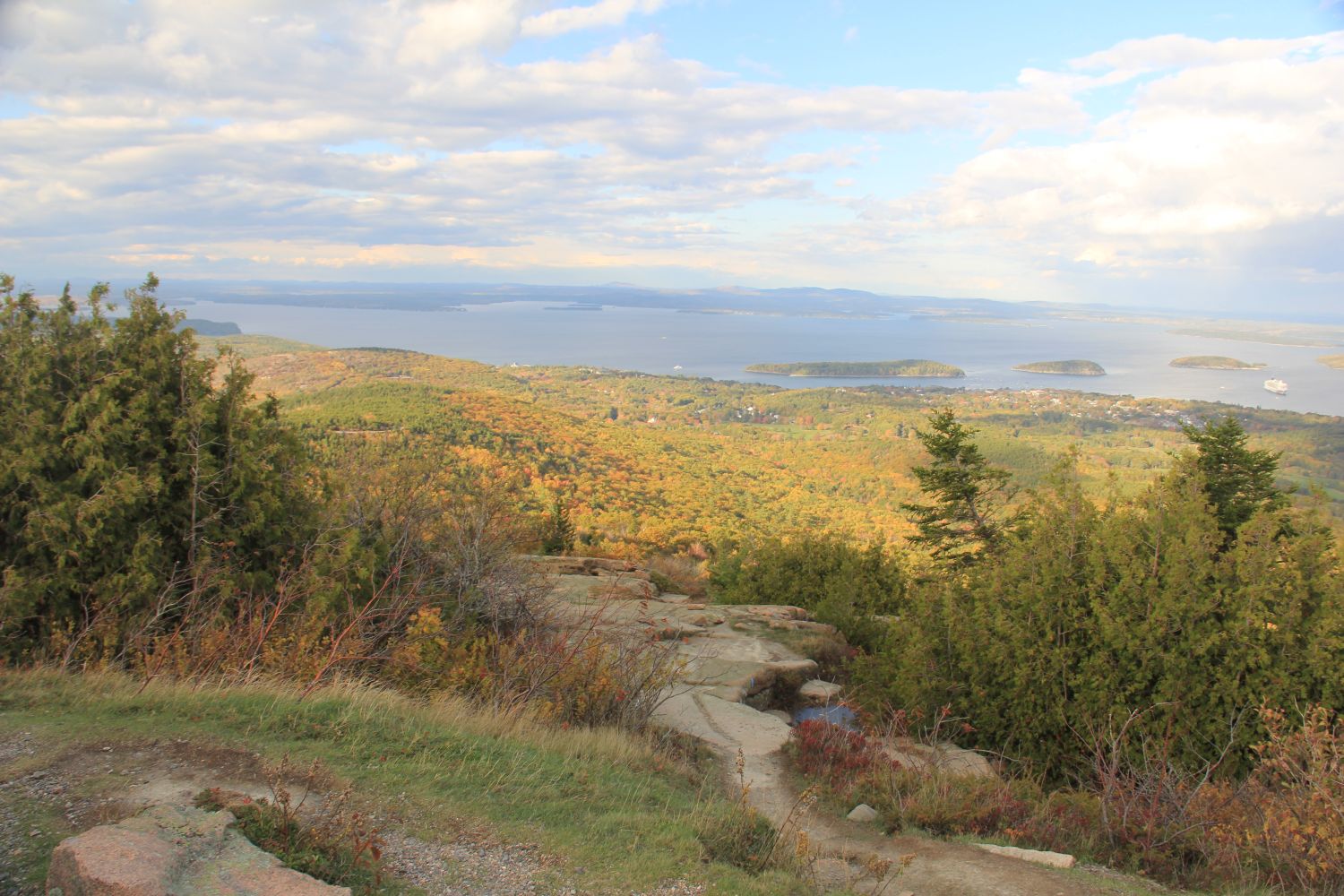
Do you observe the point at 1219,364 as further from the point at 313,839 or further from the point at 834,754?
the point at 313,839

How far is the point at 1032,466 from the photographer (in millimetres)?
44906

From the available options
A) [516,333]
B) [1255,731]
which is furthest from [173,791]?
[516,333]

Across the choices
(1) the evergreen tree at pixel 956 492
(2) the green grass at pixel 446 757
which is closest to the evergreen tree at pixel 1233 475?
(1) the evergreen tree at pixel 956 492

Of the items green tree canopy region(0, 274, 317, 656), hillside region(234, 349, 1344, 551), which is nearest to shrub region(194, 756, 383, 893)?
green tree canopy region(0, 274, 317, 656)

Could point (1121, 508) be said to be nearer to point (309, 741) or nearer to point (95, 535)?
point (309, 741)

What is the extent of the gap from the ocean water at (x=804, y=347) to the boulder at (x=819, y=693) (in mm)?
74315

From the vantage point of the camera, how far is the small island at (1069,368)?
327ft

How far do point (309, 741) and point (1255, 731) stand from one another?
25.8 feet

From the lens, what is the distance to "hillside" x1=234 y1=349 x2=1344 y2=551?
107 ft

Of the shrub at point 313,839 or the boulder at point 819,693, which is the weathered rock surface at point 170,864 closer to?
the shrub at point 313,839

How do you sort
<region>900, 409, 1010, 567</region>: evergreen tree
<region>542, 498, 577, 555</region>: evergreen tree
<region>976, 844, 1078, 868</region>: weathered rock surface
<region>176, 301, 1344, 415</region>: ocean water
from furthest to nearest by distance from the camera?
1. <region>176, 301, 1344, 415</region>: ocean water
2. <region>542, 498, 577, 555</region>: evergreen tree
3. <region>900, 409, 1010, 567</region>: evergreen tree
4. <region>976, 844, 1078, 868</region>: weathered rock surface

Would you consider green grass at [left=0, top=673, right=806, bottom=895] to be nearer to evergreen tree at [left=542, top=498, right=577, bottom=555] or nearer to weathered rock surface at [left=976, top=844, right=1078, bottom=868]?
weathered rock surface at [left=976, top=844, right=1078, bottom=868]

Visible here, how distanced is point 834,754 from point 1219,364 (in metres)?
117

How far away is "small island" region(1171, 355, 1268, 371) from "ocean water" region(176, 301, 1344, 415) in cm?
151
